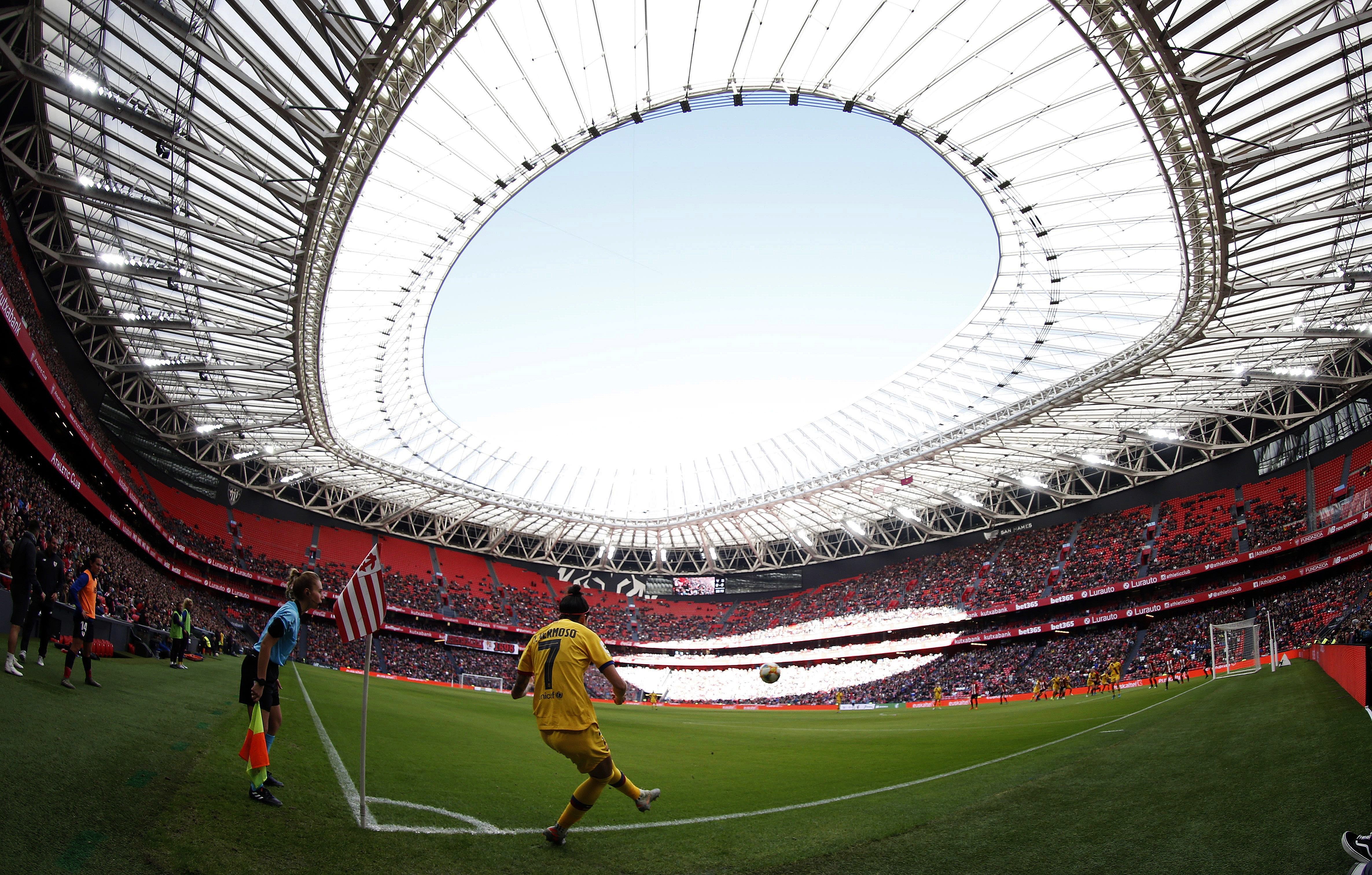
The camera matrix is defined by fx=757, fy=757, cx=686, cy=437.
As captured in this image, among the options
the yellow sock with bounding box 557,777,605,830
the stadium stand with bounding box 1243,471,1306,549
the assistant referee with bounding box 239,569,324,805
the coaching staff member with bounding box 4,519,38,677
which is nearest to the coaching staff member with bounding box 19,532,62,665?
the coaching staff member with bounding box 4,519,38,677

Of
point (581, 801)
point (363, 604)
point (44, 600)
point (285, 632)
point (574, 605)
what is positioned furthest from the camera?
point (44, 600)

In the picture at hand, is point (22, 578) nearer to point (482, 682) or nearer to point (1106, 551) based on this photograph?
point (482, 682)

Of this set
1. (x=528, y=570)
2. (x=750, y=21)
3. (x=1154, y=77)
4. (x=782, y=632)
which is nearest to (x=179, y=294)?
(x=750, y=21)

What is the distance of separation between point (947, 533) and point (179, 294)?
51585 millimetres

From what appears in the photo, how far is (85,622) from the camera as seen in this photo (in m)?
11.6

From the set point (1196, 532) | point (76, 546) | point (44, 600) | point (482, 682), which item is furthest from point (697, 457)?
point (44, 600)

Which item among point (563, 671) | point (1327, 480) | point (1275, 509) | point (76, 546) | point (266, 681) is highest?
point (1327, 480)

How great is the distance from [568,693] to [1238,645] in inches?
1711

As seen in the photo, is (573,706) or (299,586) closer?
(573,706)

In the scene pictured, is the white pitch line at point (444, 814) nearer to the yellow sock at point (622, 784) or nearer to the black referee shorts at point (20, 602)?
the yellow sock at point (622, 784)

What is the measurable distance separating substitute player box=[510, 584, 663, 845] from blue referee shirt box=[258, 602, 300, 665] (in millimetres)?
2212

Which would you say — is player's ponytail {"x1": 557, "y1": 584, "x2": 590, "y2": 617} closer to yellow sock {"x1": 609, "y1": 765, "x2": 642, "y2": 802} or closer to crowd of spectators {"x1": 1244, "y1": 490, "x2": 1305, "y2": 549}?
yellow sock {"x1": 609, "y1": 765, "x2": 642, "y2": 802}


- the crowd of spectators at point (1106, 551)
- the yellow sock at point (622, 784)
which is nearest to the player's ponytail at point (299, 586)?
the yellow sock at point (622, 784)

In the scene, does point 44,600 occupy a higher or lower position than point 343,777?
higher
